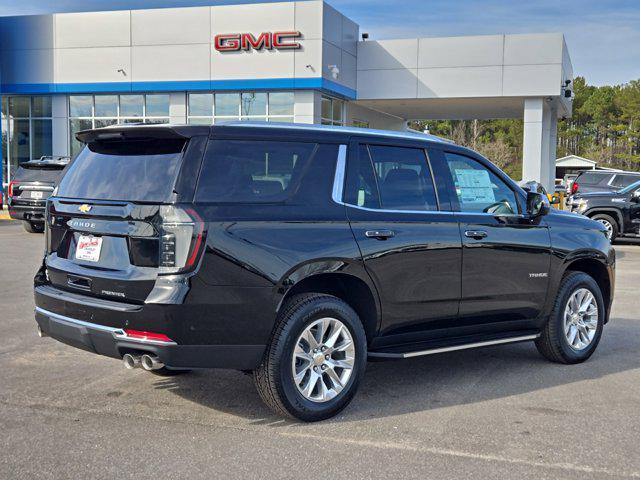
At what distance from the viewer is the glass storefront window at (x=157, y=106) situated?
2928 cm

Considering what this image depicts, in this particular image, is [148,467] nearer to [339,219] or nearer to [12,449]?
[12,449]

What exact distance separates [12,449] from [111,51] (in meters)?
26.7

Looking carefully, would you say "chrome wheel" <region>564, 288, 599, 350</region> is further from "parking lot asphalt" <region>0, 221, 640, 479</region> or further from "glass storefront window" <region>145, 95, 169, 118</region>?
"glass storefront window" <region>145, 95, 169, 118</region>

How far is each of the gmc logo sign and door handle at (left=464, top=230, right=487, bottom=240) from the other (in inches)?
894

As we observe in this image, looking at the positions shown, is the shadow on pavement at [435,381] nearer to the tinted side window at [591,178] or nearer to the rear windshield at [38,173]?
the rear windshield at [38,173]

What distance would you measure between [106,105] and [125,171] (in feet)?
86.8

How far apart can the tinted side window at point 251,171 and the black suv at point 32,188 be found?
13470 mm

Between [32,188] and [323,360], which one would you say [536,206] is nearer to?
[323,360]

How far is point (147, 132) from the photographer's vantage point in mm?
4727

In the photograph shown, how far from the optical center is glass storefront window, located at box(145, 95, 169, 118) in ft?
96.1

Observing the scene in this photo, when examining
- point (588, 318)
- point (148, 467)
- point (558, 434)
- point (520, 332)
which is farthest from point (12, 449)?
point (588, 318)

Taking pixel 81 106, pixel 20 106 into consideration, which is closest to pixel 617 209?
pixel 81 106

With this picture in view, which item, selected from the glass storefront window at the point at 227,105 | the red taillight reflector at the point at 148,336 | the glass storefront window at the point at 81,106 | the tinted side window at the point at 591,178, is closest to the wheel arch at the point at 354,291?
the red taillight reflector at the point at 148,336

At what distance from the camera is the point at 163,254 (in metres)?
4.41
